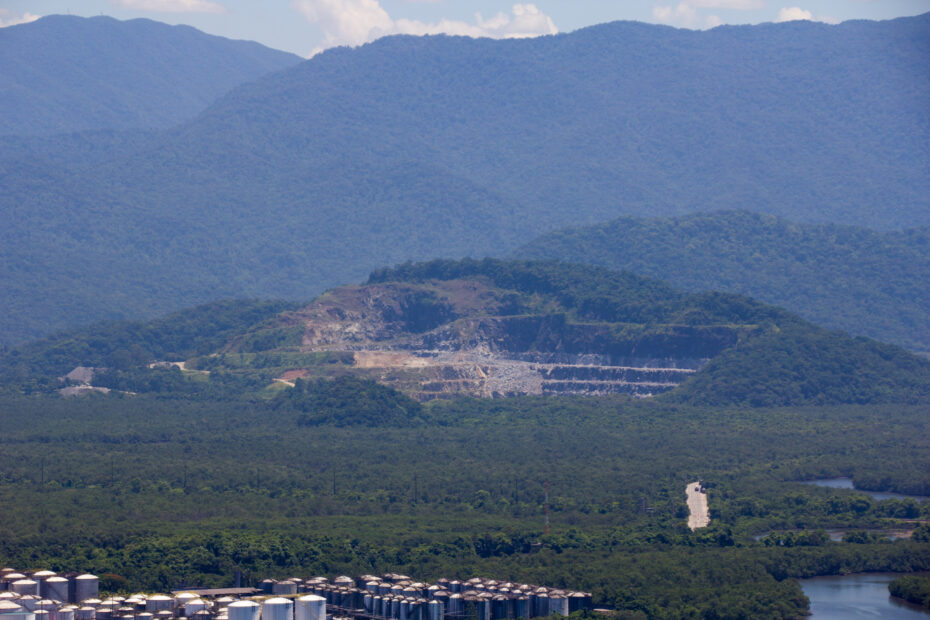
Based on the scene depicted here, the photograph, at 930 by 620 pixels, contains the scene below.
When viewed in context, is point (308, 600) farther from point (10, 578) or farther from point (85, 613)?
point (10, 578)

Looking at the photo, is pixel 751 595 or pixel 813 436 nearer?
pixel 751 595

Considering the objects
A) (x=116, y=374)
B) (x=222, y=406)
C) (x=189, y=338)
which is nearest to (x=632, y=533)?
(x=222, y=406)

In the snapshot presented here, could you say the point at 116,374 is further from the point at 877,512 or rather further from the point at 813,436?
the point at 877,512

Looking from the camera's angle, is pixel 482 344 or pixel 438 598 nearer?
pixel 438 598

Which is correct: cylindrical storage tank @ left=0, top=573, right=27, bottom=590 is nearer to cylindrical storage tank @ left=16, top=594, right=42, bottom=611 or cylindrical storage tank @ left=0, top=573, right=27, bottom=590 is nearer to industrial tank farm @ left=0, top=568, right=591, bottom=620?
industrial tank farm @ left=0, top=568, right=591, bottom=620

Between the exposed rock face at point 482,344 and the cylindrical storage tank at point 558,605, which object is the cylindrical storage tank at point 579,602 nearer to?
the cylindrical storage tank at point 558,605

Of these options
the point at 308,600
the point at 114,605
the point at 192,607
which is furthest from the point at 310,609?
the point at 114,605
